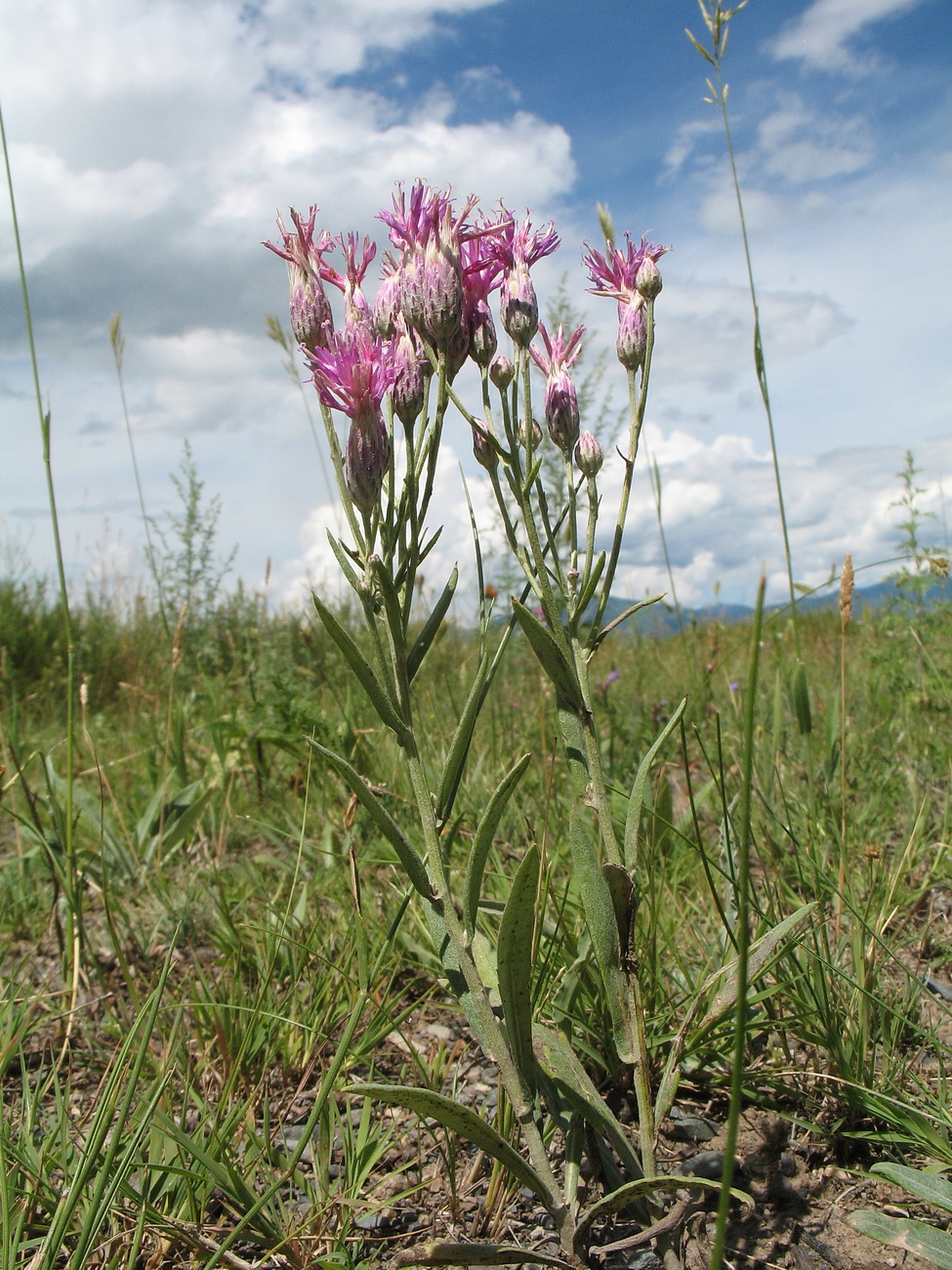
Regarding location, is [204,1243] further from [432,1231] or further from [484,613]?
[484,613]

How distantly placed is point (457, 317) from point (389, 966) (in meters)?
1.21

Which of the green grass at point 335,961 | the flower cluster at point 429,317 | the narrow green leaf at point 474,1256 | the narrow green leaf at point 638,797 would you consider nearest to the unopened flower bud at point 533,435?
the flower cluster at point 429,317

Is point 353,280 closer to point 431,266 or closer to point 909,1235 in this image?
point 431,266

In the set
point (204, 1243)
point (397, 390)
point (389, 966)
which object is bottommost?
point (204, 1243)

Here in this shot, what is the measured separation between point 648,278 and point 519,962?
100 cm

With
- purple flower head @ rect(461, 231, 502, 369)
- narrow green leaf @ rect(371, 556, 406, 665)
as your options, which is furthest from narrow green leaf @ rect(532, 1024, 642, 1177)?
purple flower head @ rect(461, 231, 502, 369)

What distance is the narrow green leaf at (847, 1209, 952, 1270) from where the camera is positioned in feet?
3.21

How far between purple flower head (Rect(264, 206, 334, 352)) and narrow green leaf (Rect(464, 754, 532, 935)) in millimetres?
669

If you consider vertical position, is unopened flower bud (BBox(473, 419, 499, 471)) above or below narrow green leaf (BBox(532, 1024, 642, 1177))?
above

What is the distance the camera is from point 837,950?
145 cm

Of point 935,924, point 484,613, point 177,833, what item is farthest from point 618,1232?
point 177,833

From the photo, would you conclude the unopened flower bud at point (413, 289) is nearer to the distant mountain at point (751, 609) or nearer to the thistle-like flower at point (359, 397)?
the thistle-like flower at point (359, 397)

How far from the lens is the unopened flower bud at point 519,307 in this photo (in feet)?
4.04

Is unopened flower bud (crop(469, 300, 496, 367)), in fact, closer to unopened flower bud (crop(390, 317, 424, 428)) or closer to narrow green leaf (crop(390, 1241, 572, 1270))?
unopened flower bud (crop(390, 317, 424, 428))
